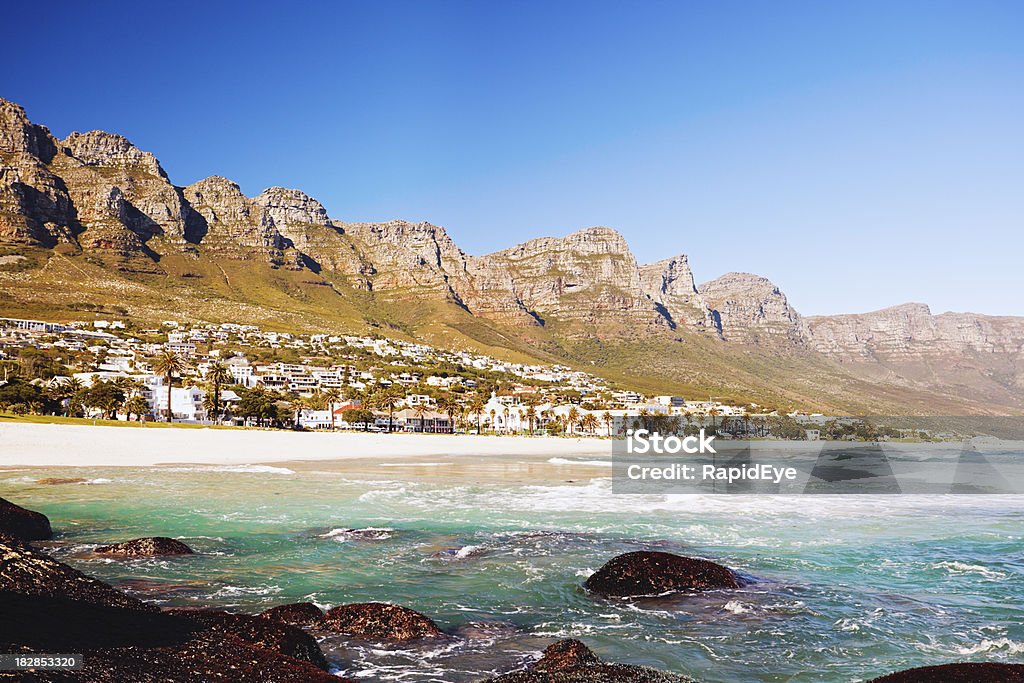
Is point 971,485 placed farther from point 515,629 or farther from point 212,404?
point 212,404

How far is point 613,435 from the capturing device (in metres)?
130

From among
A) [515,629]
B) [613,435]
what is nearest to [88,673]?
[515,629]

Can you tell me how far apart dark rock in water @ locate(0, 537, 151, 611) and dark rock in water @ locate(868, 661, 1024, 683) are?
8.40 m

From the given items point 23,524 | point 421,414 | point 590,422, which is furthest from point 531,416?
point 23,524

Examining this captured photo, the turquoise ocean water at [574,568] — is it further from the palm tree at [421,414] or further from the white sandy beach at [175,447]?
the palm tree at [421,414]

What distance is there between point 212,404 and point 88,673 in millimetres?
108721

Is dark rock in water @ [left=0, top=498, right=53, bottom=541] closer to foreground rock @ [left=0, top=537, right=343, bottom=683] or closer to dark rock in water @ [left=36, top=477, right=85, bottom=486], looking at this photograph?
foreground rock @ [left=0, top=537, right=343, bottom=683]

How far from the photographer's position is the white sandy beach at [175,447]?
4281 centimetres

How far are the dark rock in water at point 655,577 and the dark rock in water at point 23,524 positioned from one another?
44.8 feet

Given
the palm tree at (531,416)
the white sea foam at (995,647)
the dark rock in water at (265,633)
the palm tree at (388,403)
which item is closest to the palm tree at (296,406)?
the palm tree at (388,403)

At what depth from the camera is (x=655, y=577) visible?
13.0m

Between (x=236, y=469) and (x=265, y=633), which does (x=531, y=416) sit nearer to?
(x=236, y=469)

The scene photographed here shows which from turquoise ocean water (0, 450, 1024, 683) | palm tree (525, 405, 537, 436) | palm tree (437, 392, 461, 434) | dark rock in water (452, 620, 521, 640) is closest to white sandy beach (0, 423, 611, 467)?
turquoise ocean water (0, 450, 1024, 683)

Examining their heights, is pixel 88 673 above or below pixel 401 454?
above
